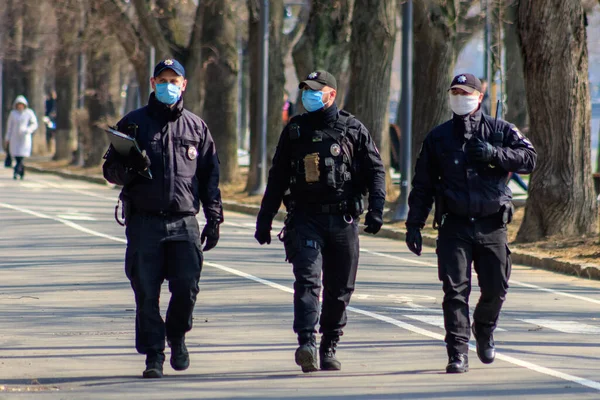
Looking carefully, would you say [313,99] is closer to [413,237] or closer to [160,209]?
[413,237]

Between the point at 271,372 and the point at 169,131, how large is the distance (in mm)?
1559

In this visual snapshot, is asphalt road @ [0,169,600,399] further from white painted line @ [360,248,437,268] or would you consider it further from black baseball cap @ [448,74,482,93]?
black baseball cap @ [448,74,482,93]

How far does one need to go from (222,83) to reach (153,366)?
2412 centimetres

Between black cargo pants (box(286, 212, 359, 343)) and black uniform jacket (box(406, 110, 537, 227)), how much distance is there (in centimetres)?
44

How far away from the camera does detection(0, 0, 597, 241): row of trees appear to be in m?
17.7

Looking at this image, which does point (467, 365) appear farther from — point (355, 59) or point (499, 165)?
point (355, 59)

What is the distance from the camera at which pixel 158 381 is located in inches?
311

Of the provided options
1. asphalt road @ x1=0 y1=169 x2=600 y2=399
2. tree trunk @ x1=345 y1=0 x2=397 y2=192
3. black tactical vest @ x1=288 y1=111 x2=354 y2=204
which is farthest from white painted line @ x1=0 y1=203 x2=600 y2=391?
tree trunk @ x1=345 y1=0 x2=397 y2=192

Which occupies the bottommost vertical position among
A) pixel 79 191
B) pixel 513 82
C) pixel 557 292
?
pixel 79 191

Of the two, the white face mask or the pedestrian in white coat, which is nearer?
the white face mask

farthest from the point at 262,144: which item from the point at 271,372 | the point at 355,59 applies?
the point at 271,372

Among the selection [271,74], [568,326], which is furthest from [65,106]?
[568,326]

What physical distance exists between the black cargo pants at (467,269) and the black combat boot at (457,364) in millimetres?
30

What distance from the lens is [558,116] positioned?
58.2ft
